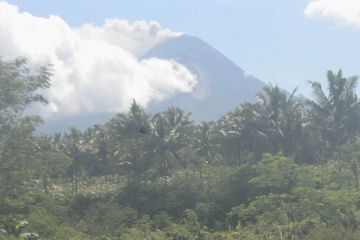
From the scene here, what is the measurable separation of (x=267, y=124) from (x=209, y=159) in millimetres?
6832

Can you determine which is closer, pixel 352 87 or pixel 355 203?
pixel 355 203

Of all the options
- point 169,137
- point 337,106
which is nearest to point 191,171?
point 169,137

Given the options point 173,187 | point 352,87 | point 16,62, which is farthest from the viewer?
point 352,87

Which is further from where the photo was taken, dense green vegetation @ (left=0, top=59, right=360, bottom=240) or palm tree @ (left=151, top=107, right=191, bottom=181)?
palm tree @ (left=151, top=107, right=191, bottom=181)

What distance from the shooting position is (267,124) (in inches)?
1339

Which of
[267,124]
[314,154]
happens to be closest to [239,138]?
[267,124]

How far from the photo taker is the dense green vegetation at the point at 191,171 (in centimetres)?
1466

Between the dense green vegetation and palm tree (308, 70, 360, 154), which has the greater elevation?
palm tree (308, 70, 360, 154)

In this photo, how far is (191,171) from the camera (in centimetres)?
3559

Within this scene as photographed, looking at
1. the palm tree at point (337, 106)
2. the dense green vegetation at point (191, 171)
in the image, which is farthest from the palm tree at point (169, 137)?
the palm tree at point (337, 106)

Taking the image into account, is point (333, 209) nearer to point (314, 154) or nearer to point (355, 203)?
point (355, 203)

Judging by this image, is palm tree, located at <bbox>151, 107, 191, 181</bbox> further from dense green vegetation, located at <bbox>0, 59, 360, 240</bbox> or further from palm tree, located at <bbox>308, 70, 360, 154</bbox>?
palm tree, located at <bbox>308, 70, 360, 154</bbox>

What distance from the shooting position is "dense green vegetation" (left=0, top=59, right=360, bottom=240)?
48.1 feet

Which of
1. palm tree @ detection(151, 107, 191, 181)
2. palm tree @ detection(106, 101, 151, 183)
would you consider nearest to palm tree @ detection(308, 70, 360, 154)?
palm tree @ detection(151, 107, 191, 181)
